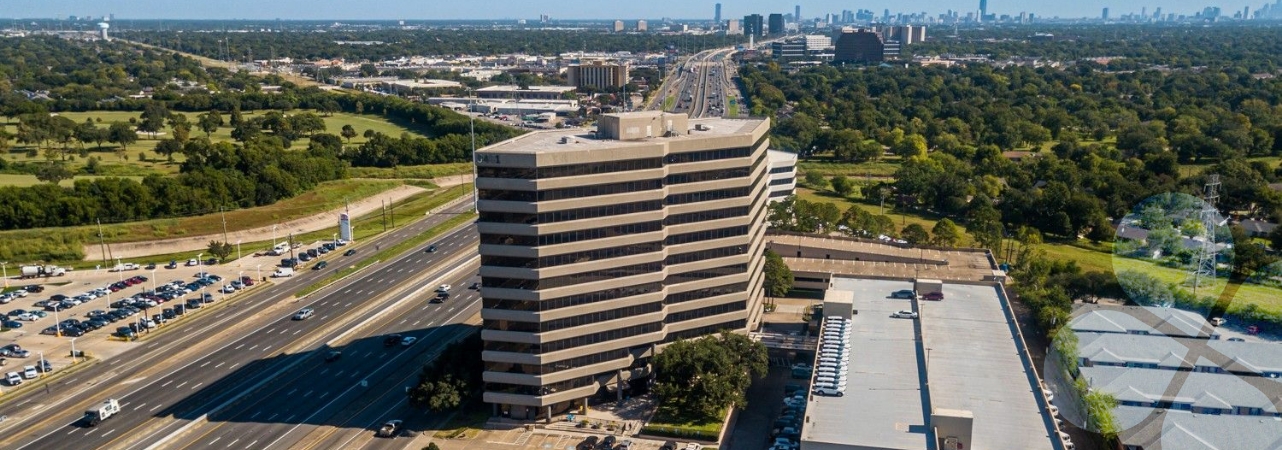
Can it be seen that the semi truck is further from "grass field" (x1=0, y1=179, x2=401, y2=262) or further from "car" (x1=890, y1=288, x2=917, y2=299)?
"car" (x1=890, y1=288, x2=917, y2=299)

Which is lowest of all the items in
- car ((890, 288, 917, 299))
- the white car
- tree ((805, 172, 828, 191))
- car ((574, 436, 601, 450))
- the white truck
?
car ((574, 436, 601, 450))

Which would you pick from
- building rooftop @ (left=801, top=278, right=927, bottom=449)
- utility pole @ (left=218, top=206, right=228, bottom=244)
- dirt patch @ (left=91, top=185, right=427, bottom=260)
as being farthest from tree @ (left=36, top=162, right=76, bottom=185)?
building rooftop @ (left=801, top=278, right=927, bottom=449)

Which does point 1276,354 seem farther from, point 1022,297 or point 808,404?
point 808,404

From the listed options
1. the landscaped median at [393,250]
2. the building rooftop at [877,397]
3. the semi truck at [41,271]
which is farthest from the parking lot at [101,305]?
the building rooftop at [877,397]

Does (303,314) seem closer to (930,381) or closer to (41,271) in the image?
(41,271)

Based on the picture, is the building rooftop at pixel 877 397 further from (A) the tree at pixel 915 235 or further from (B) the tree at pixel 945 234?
(B) the tree at pixel 945 234

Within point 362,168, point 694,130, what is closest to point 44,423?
point 694,130
